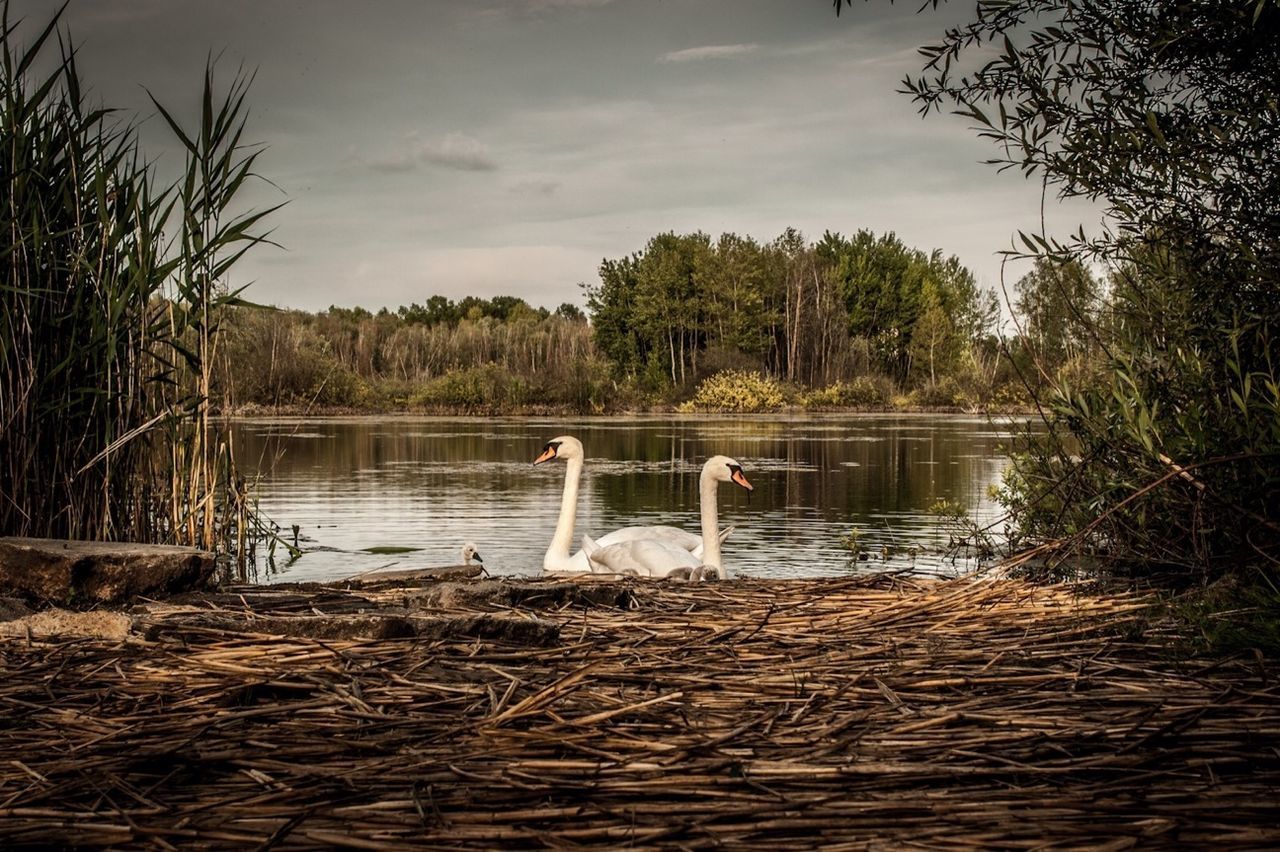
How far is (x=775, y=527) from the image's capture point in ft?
44.7

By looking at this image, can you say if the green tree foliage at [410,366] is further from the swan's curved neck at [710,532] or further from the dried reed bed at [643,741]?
the dried reed bed at [643,741]

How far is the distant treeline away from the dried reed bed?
4185cm

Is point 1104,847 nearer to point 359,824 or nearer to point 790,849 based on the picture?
point 790,849

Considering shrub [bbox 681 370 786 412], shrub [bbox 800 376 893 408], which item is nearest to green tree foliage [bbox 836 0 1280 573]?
shrub [bbox 681 370 786 412]

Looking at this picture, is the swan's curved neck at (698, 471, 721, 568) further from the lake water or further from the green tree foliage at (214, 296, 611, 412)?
the green tree foliage at (214, 296, 611, 412)

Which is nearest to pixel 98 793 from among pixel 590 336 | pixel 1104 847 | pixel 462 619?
pixel 462 619

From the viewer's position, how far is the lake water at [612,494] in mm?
11211

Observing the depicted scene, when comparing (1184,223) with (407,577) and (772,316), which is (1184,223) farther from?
(772,316)

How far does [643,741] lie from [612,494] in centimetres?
1453

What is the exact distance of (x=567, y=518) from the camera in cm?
898

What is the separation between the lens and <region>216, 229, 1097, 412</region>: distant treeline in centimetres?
4822

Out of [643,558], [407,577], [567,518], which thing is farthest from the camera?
[567,518]

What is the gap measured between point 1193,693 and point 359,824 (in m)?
2.44

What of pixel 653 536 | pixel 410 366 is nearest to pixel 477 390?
pixel 410 366
